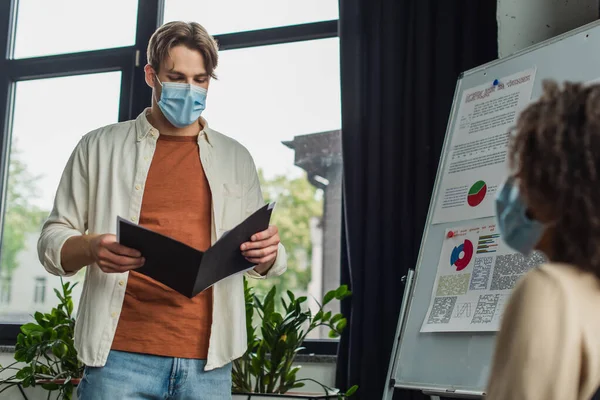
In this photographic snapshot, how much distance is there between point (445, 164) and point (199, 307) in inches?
37.4

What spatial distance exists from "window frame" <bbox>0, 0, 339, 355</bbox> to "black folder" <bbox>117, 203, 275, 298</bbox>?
130 centimetres

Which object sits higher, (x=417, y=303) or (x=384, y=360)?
(x=417, y=303)

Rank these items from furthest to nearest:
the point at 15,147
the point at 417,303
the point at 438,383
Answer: the point at 15,147, the point at 417,303, the point at 438,383

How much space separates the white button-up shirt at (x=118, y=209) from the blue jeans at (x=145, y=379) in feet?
0.10

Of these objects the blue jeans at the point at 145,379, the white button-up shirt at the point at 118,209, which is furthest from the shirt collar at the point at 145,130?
the blue jeans at the point at 145,379

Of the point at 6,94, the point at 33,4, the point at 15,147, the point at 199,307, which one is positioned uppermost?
the point at 33,4

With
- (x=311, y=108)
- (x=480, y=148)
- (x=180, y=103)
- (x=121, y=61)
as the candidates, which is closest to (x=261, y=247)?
(x=180, y=103)

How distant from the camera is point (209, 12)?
3285mm

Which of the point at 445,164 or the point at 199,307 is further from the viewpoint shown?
the point at 445,164

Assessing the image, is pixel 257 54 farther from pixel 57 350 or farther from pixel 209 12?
pixel 57 350

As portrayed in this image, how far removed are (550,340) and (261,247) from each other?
1038mm

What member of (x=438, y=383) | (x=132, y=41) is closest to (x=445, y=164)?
(x=438, y=383)

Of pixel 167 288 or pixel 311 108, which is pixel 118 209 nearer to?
pixel 167 288

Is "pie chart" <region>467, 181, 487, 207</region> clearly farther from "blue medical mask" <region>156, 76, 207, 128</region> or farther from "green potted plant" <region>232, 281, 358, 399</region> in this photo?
"blue medical mask" <region>156, 76, 207, 128</region>
